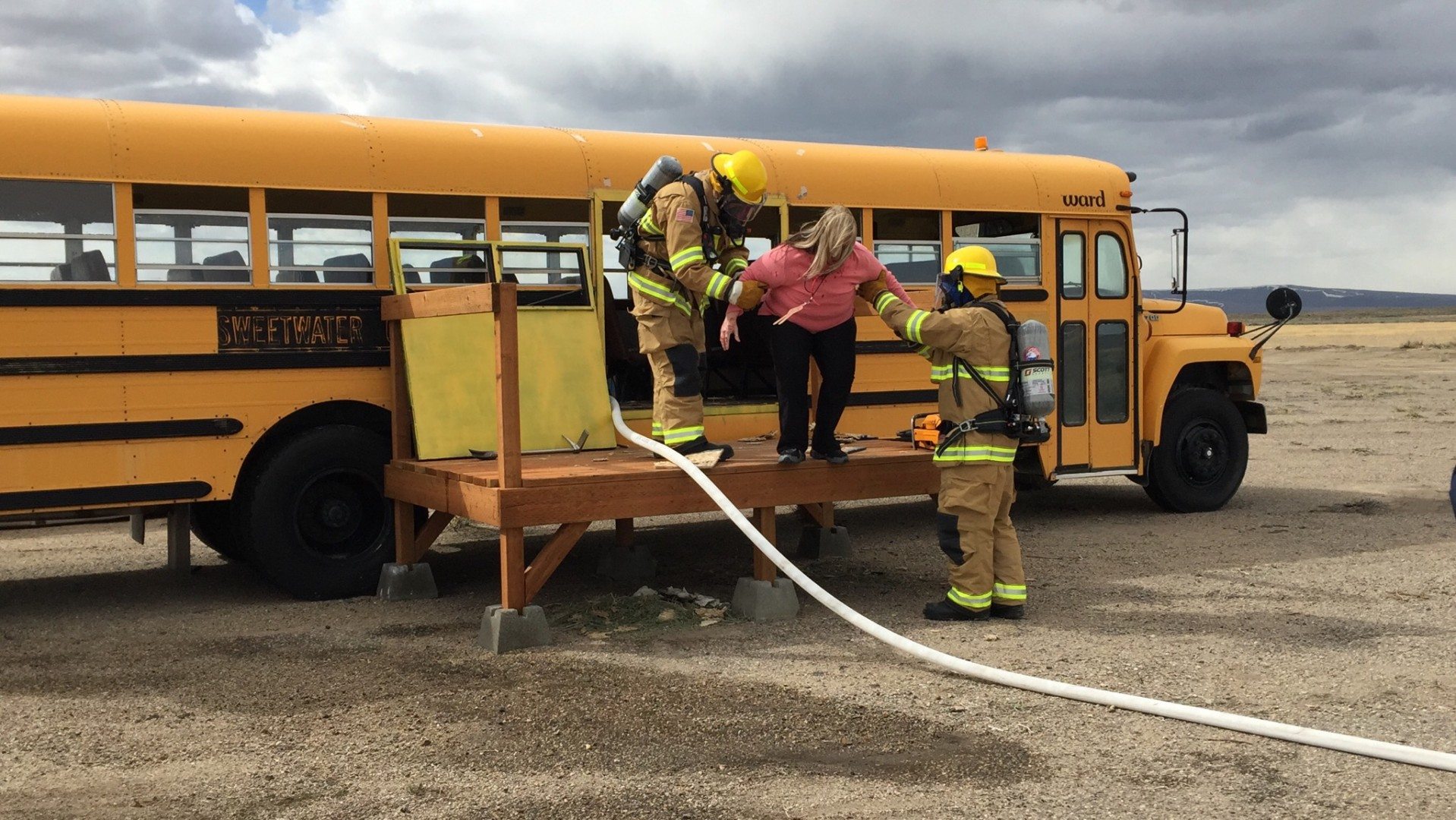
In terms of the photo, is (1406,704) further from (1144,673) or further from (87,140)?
(87,140)

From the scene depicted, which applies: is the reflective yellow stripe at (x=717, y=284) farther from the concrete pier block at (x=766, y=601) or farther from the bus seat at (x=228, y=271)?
the bus seat at (x=228, y=271)

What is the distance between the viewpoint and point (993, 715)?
211 inches

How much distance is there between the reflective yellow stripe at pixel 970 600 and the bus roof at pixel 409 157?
3.18 m

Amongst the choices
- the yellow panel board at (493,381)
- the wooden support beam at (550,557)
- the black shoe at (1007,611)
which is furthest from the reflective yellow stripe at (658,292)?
the black shoe at (1007,611)

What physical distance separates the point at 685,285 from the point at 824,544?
117 inches

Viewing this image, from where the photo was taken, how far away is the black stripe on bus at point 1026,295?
1007 cm

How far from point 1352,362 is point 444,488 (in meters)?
37.1

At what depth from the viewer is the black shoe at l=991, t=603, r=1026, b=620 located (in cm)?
708

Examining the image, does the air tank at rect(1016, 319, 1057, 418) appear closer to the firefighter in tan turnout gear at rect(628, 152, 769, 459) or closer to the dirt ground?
the dirt ground

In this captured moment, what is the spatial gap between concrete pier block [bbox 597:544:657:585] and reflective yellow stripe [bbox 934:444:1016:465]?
2.42 metres

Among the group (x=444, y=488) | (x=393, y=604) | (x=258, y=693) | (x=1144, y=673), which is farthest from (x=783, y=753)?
(x=393, y=604)

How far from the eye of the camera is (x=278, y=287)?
757 centimetres

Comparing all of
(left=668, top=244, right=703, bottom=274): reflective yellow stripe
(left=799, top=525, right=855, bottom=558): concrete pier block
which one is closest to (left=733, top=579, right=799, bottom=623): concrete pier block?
(left=668, top=244, right=703, bottom=274): reflective yellow stripe

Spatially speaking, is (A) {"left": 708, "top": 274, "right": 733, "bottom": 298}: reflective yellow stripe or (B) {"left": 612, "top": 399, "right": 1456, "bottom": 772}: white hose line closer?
(B) {"left": 612, "top": 399, "right": 1456, "bottom": 772}: white hose line
